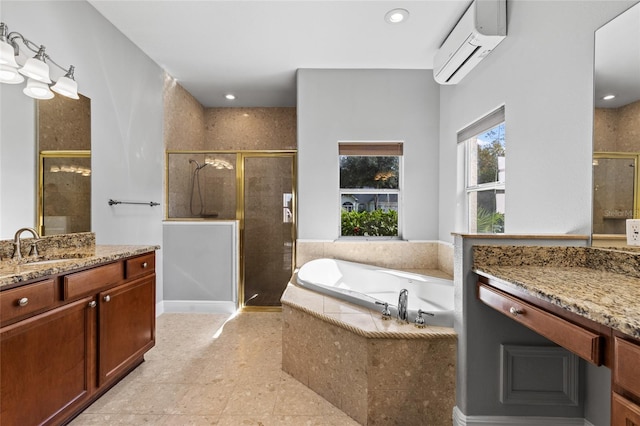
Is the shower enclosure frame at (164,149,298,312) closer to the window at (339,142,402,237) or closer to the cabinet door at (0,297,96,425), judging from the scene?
the window at (339,142,402,237)

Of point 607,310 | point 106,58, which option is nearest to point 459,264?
point 607,310

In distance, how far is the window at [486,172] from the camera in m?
2.30

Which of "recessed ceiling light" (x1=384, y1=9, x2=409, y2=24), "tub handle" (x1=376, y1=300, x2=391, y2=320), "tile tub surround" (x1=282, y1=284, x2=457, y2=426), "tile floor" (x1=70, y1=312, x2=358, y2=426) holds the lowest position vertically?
"tile floor" (x1=70, y1=312, x2=358, y2=426)

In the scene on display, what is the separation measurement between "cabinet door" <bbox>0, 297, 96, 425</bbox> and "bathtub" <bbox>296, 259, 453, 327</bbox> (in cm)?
135

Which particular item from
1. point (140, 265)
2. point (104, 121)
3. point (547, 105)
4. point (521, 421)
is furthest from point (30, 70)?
point (521, 421)

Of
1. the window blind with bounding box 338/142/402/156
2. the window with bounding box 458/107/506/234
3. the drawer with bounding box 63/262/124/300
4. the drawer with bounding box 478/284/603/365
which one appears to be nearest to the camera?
the drawer with bounding box 478/284/603/365

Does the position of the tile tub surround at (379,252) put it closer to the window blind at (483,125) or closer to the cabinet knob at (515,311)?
the window blind at (483,125)

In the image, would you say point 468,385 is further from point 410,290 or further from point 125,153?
point 125,153

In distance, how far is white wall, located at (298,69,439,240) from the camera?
10.3ft

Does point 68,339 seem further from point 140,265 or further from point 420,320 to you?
point 420,320

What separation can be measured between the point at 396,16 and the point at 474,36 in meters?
0.60

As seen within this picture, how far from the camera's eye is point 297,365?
1881mm

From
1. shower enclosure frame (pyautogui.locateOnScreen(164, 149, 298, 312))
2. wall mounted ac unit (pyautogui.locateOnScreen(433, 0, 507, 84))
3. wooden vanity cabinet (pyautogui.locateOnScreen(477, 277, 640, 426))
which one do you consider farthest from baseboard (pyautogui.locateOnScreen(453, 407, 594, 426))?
wall mounted ac unit (pyautogui.locateOnScreen(433, 0, 507, 84))

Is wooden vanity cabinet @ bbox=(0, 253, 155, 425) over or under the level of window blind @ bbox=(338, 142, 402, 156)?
under
